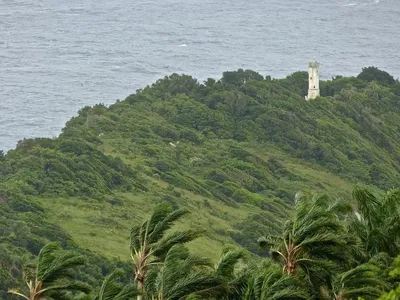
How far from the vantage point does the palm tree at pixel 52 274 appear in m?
30.8

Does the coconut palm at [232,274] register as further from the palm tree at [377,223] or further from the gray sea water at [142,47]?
the gray sea water at [142,47]

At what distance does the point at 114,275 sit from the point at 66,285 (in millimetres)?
1354

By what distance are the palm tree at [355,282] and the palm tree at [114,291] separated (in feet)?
17.6

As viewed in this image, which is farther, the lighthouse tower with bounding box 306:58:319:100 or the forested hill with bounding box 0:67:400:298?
the lighthouse tower with bounding box 306:58:319:100

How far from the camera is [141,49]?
550 ft

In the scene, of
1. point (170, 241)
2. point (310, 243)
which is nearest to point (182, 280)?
point (170, 241)

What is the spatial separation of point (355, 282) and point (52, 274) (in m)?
7.39

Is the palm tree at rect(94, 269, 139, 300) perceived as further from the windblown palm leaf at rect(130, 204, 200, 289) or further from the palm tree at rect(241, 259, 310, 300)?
the palm tree at rect(241, 259, 310, 300)

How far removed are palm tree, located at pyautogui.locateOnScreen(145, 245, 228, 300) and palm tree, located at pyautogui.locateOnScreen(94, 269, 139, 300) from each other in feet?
2.69

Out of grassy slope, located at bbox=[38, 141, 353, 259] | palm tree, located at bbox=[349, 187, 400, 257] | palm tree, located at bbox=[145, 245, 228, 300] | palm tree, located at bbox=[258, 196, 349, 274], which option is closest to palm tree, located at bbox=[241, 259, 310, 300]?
palm tree, located at bbox=[145, 245, 228, 300]

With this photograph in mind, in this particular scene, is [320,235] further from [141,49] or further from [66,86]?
[141,49]

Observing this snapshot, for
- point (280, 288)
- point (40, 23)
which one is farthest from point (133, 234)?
point (40, 23)

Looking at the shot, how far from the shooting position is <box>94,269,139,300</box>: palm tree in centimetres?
3098

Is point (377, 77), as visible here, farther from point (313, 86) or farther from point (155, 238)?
point (155, 238)
